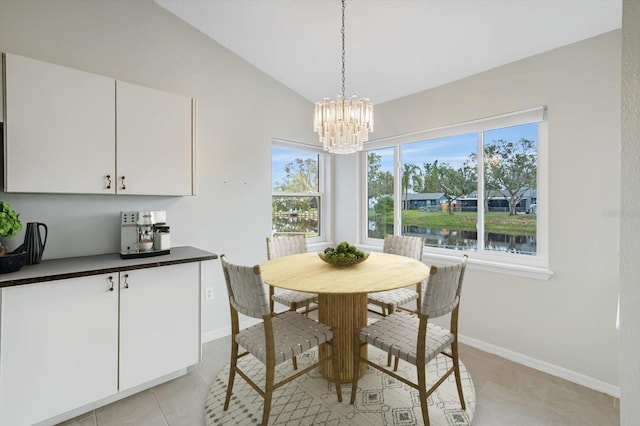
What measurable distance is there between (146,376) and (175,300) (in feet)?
1.67

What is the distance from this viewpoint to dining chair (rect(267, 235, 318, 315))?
244 cm

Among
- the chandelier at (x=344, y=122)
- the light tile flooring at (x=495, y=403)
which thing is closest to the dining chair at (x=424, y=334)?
the light tile flooring at (x=495, y=403)

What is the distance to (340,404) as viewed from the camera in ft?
6.22

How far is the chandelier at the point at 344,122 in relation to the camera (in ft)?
6.64

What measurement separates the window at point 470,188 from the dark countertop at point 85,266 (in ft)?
7.30

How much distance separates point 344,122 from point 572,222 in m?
1.81

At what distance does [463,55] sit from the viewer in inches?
96.6

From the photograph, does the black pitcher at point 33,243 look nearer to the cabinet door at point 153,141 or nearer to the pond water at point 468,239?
the cabinet door at point 153,141

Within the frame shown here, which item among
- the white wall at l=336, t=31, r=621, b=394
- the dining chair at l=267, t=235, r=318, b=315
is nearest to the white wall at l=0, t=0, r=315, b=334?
the dining chair at l=267, t=235, r=318, b=315

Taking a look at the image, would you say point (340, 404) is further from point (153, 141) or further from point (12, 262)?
point (153, 141)

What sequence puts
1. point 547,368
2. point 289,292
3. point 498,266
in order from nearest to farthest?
point 547,368, point 498,266, point 289,292

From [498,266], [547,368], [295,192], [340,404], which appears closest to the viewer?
[340,404]

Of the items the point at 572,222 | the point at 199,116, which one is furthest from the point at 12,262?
the point at 572,222

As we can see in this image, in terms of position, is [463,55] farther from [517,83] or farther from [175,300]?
[175,300]
